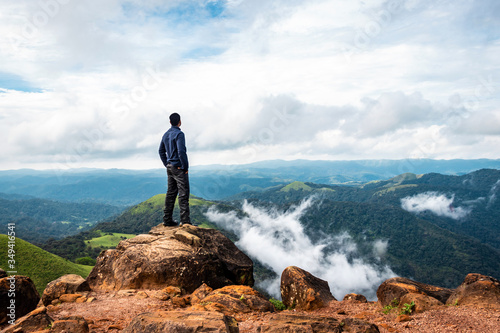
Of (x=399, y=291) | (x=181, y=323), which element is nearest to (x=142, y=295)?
(x=181, y=323)

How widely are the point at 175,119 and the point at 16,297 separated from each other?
938 centimetres

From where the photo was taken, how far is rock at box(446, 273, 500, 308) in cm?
974

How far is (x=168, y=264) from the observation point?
13.0 m

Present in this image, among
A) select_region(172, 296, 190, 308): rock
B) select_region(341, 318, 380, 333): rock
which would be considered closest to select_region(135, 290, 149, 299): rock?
select_region(172, 296, 190, 308): rock

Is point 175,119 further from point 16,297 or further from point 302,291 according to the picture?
point 302,291

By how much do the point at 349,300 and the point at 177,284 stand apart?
24.8ft

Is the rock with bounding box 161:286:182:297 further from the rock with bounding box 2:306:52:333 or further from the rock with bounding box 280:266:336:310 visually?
the rock with bounding box 280:266:336:310

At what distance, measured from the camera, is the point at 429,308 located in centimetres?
965

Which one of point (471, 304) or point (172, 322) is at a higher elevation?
point (172, 322)


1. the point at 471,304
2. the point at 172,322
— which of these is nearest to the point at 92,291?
the point at 172,322

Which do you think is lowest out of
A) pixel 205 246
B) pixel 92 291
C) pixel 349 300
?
pixel 349 300

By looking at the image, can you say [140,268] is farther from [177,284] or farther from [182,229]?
[182,229]

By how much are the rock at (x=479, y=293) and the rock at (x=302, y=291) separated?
15.3ft

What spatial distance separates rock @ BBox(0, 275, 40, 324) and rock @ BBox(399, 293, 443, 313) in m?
12.6
